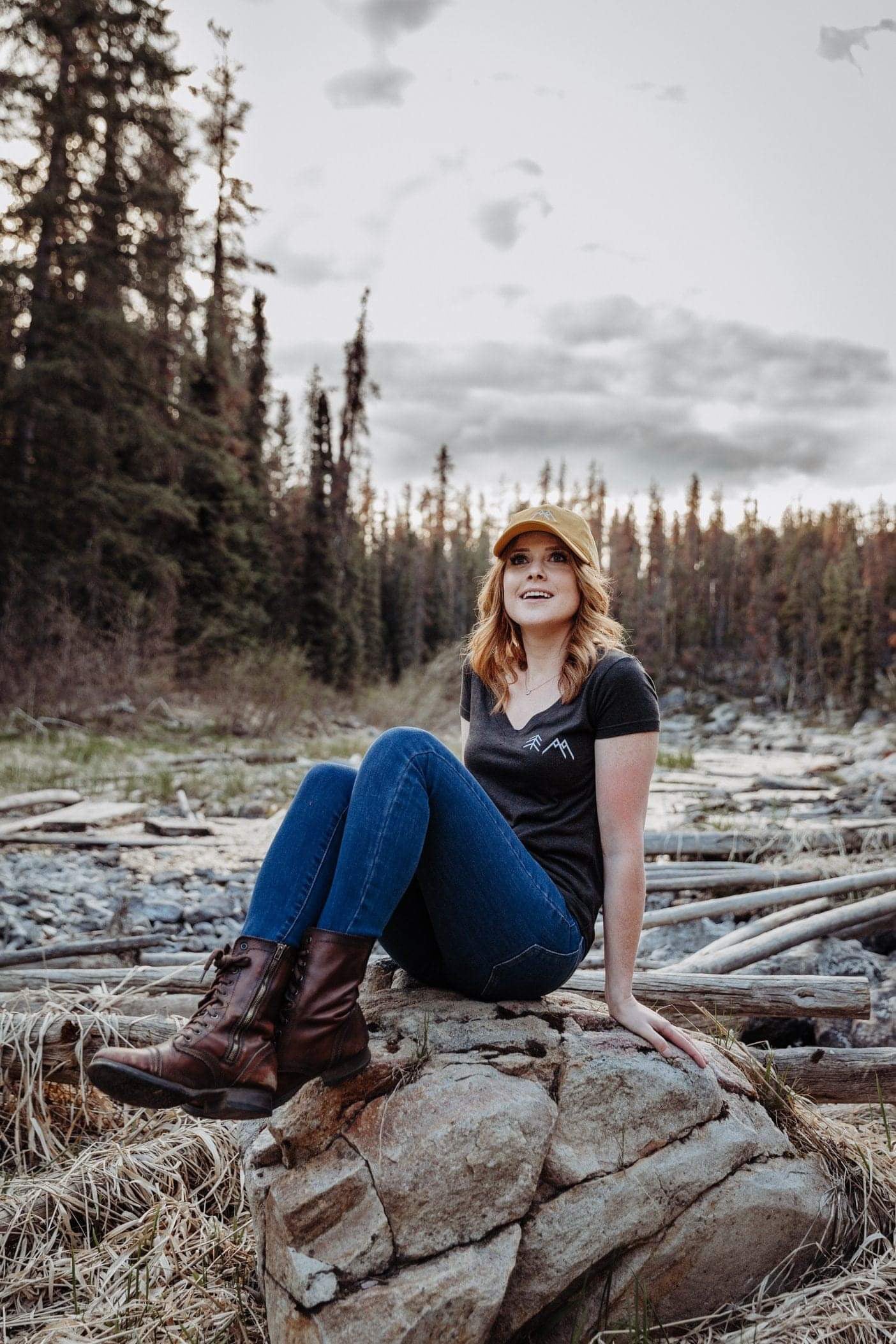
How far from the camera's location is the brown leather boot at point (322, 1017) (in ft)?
6.62

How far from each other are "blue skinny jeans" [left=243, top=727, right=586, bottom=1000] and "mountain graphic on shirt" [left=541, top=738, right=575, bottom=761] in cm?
27

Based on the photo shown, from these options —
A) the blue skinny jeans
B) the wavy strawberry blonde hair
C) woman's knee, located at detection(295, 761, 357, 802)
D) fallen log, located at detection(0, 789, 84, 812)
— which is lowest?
fallen log, located at detection(0, 789, 84, 812)

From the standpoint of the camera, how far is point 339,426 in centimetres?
3122

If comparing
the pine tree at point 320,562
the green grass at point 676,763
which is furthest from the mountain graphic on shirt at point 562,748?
the pine tree at point 320,562

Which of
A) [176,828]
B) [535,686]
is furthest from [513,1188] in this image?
[176,828]

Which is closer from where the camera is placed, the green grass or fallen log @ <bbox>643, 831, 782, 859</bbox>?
fallen log @ <bbox>643, 831, 782, 859</bbox>

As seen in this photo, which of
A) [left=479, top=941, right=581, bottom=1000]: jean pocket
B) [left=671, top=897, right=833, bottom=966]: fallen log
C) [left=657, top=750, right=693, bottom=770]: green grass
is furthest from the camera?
[left=657, top=750, right=693, bottom=770]: green grass

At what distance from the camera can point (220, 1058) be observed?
1951mm

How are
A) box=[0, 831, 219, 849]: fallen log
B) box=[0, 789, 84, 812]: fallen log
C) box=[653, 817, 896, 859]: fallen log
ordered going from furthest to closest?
box=[0, 789, 84, 812]: fallen log, box=[0, 831, 219, 849]: fallen log, box=[653, 817, 896, 859]: fallen log

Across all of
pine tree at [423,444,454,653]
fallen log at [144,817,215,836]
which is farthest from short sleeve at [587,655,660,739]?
pine tree at [423,444,454,653]

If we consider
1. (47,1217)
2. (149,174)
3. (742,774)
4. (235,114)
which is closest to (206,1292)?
(47,1217)

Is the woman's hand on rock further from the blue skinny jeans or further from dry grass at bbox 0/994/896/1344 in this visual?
dry grass at bbox 0/994/896/1344

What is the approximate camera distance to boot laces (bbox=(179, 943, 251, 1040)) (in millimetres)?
1998

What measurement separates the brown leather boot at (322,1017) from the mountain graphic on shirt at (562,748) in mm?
736
